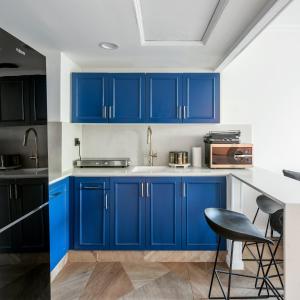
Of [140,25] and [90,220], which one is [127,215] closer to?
[90,220]

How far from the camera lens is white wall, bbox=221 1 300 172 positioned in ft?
10.4

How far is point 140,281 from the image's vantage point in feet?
7.54

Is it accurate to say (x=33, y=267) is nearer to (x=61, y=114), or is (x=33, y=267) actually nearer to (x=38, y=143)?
(x=38, y=143)

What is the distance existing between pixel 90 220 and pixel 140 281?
2.55 feet

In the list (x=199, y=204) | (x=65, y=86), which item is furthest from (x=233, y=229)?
(x=65, y=86)

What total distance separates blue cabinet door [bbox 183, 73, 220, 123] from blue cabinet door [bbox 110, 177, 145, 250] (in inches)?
40.4

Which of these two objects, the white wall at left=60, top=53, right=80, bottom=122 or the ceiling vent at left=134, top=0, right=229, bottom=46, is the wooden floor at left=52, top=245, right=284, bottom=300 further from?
the ceiling vent at left=134, top=0, right=229, bottom=46

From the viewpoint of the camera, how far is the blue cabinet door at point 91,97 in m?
2.93

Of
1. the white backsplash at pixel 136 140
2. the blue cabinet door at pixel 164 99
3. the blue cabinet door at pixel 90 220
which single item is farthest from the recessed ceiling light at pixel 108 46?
the blue cabinet door at pixel 90 220

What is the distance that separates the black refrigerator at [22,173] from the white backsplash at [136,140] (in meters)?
1.68

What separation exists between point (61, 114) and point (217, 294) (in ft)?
7.30

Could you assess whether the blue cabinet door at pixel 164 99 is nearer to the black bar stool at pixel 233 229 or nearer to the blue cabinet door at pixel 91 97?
the blue cabinet door at pixel 91 97

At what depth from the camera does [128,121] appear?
294 cm

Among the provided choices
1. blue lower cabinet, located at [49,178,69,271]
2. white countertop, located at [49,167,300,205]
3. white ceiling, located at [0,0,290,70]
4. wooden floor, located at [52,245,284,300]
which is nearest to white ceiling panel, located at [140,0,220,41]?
white ceiling, located at [0,0,290,70]
